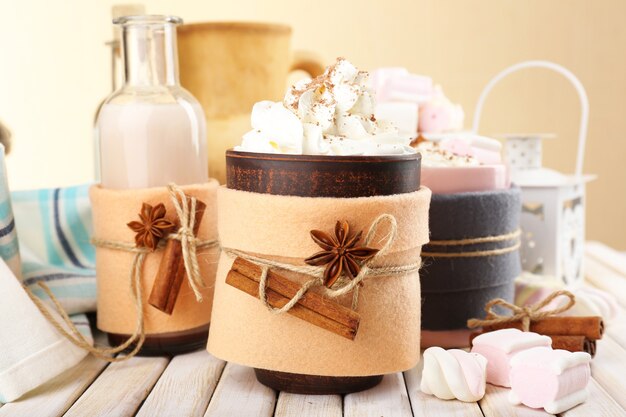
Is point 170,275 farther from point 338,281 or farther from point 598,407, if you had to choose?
point 598,407

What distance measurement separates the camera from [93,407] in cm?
76

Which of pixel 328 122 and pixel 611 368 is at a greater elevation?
pixel 328 122

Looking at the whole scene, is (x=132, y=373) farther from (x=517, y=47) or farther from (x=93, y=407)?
(x=517, y=47)

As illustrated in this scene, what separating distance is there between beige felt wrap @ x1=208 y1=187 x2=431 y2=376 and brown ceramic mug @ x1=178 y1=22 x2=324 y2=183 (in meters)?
0.43

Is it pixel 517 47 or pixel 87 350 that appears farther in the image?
pixel 517 47

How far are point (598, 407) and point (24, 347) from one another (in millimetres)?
582

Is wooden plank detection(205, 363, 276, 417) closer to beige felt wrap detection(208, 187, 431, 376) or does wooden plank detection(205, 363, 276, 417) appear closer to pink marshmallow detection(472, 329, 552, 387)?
beige felt wrap detection(208, 187, 431, 376)

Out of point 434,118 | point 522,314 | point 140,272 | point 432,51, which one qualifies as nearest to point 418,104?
point 434,118

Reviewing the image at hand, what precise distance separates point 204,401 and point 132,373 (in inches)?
4.8

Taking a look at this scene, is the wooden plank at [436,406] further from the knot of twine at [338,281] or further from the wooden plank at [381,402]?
the knot of twine at [338,281]

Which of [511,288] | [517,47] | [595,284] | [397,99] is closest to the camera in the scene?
[511,288]

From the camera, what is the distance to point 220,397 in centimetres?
79

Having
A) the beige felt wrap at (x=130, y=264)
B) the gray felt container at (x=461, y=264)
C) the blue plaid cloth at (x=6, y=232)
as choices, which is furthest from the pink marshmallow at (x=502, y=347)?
the blue plaid cloth at (x=6, y=232)

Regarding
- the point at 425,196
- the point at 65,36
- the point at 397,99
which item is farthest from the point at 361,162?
the point at 65,36
